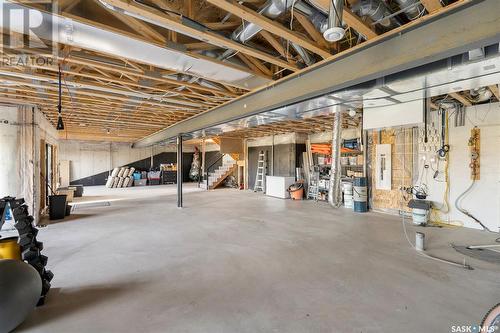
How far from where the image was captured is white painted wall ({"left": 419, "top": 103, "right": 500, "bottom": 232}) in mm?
4566

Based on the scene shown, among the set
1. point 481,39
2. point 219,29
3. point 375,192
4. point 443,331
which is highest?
point 219,29

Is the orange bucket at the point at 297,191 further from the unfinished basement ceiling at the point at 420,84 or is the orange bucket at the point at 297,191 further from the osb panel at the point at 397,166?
the unfinished basement ceiling at the point at 420,84

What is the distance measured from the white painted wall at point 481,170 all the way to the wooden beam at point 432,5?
4366 millimetres

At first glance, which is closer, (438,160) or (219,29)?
(219,29)

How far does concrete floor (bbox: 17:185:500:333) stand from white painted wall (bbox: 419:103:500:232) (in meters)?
0.52

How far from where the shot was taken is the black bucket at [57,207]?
5316 mm

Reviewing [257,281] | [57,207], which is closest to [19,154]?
[57,207]

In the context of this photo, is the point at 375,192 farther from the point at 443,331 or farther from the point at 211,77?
the point at 211,77

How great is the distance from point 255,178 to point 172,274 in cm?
863

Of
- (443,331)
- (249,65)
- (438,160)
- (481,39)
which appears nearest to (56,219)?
(249,65)

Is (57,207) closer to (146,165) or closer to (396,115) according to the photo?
(396,115)

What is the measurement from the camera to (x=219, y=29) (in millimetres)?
2426

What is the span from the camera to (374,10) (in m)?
1.86

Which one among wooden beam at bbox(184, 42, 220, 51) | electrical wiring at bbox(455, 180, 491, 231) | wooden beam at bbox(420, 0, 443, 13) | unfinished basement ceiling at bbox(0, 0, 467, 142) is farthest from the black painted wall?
wooden beam at bbox(420, 0, 443, 13)
